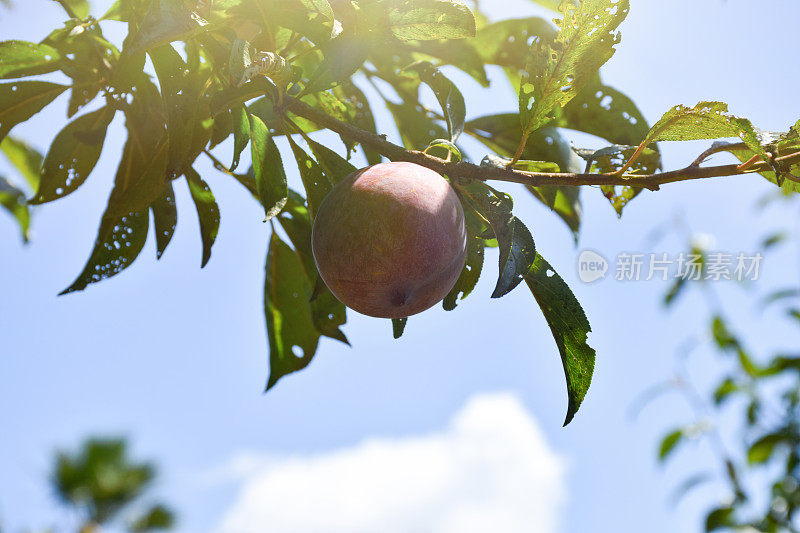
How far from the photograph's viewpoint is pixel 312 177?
92 cm

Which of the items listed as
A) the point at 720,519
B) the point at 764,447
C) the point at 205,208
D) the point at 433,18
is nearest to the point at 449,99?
the point at 433,18

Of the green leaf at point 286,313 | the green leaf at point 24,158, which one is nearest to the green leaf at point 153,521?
the green leaf at point 24,158

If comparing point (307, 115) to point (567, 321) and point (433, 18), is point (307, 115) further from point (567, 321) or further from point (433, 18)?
point (567, 321)

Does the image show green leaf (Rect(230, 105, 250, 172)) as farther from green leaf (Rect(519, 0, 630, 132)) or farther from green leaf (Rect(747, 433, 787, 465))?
green leaf (Rect(747, 433, 787, 465))

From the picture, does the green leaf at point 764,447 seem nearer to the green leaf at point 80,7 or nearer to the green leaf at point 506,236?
the green leaf at point 506,236

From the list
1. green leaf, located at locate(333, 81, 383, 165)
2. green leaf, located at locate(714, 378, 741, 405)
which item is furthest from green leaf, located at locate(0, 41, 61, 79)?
green leaf, located at locate(714, 378, 741, 405)

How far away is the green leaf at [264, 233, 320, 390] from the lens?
115cm

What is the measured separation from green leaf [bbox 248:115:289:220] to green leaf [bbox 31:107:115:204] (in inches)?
10.3

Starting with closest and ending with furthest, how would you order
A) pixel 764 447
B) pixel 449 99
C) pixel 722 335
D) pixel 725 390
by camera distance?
1. pixel 449 99
2. pixel 764 447
3. pixel 725 390
4. pixel 722 335

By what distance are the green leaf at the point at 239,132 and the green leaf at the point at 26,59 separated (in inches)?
11.4

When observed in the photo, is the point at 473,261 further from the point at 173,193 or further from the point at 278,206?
the point at 173,193

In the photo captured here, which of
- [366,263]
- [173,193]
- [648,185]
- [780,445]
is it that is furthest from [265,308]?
[780,445]

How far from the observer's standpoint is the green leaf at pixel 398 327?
92cm

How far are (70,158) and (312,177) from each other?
0.38 meters
